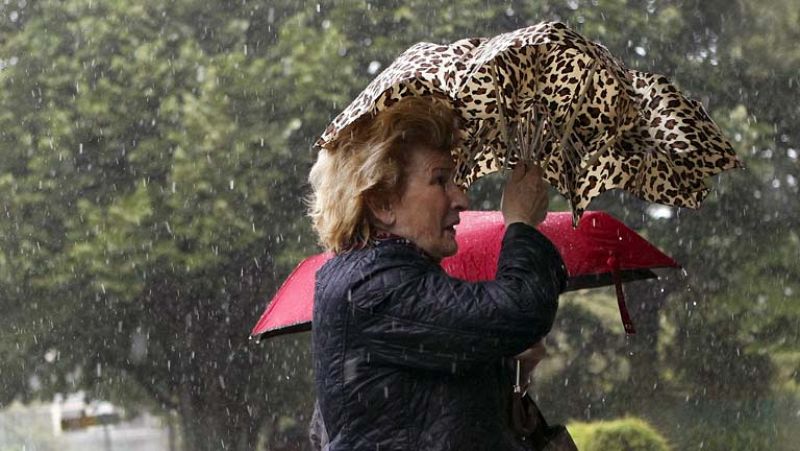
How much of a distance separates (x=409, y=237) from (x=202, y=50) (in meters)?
11.4

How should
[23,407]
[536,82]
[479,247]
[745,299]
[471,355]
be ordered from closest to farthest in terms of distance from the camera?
1. [471,355]
2. [536,82]
3. [479,247]
4. [745,299]
5. [23,407]

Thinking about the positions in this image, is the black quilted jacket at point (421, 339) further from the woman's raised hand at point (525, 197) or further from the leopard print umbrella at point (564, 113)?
the leopard print umbrella at point (564, 113)

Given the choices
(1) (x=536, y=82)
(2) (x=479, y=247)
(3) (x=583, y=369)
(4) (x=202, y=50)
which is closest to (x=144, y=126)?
(4) (x=202, y=50)

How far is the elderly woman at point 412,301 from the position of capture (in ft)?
8.59

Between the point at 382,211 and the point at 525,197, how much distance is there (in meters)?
0.31

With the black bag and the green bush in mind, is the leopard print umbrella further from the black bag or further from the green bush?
the green bush

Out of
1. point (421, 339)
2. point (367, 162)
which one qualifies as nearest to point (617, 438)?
point (367, 162)

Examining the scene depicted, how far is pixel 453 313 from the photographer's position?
8.52 feet

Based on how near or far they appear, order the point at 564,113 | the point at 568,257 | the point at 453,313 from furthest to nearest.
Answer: the point at 568,257
the point at 564,113
the point at 453,313

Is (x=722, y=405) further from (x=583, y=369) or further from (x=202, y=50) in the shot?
(x=202, y=50)

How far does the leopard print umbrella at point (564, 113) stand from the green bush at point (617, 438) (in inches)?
271

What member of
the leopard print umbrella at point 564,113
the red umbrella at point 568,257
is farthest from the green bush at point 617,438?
the leopard print umbrella at point 564,113

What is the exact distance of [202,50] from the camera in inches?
546

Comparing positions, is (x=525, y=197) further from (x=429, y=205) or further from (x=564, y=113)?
(x=564, y=113)
